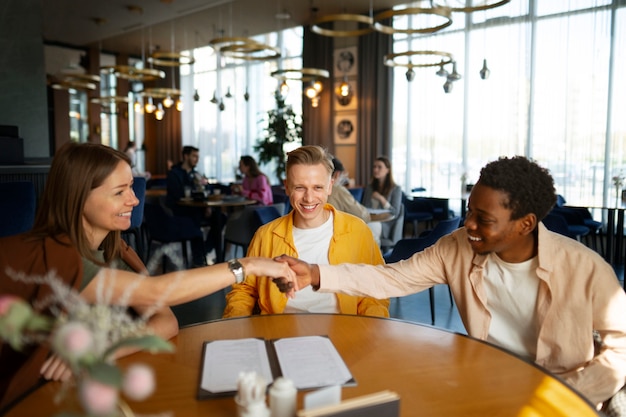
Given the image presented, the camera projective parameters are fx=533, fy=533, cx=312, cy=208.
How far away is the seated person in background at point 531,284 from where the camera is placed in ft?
5.38

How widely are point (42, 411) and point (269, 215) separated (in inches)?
158

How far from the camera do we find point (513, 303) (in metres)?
1.84

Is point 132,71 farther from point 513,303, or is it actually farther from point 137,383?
point 137,383

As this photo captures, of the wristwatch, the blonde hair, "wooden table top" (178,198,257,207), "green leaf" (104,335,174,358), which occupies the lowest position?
"wooden table top" (178,198,257,207)

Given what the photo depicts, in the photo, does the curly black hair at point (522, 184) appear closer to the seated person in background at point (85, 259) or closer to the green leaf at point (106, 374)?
the seated person in background at point (85, 259)

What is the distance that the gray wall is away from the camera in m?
6.53

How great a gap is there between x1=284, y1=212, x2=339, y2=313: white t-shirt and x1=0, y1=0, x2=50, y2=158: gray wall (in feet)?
18.9

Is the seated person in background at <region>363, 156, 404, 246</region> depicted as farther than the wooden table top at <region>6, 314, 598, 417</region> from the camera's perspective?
Yes

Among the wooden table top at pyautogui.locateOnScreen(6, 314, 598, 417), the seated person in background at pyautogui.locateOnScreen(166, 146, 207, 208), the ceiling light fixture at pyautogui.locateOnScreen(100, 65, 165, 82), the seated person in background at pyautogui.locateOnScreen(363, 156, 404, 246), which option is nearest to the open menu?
the wooden table top at pyautogui.locateOnScreen(6, 314, 598, 417)

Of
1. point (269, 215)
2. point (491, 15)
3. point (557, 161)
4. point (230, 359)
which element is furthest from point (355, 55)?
point (230, 359)

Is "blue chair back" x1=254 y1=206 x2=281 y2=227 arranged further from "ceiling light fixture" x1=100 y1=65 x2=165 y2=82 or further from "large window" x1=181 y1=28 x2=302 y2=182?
"large window" x1=181 y1=28 x2=302 y2=182

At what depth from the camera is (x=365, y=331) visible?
1.81 m

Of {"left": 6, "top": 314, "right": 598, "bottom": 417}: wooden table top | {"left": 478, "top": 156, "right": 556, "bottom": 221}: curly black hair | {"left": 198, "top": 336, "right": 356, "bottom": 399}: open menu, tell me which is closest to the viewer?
{"left": 6, "top": 314, "right": 598, "bottom": 417}: wooden table top

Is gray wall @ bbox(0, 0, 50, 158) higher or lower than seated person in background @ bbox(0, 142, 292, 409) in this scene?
higher
